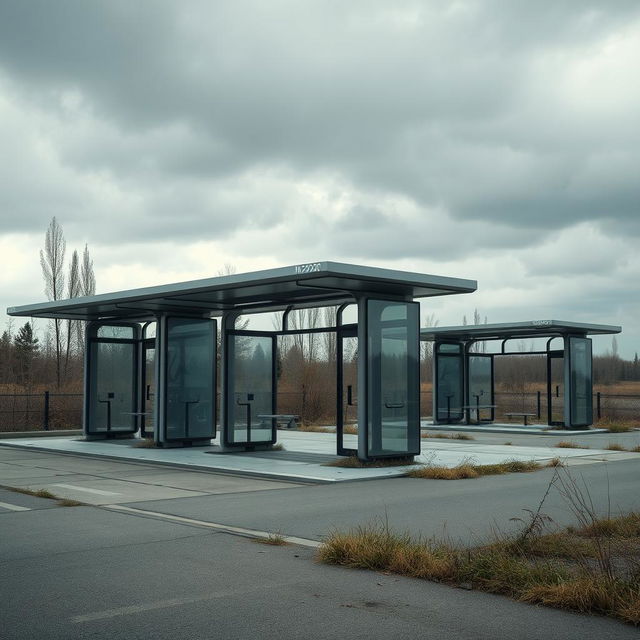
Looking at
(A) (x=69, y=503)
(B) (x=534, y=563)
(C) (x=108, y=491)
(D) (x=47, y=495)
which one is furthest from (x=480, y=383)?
(B) (x=534, y=563)

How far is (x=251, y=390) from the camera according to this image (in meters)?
19.8

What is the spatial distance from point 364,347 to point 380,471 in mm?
2261

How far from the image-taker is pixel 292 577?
6.91m

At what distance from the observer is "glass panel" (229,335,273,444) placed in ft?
64.1

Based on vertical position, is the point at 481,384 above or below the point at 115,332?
below

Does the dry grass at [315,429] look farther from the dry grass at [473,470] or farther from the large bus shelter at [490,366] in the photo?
the dry grass at [473,470]

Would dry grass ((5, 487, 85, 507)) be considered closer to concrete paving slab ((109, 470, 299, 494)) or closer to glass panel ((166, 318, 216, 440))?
concrete paving slab ((109, 470, 299, 494))

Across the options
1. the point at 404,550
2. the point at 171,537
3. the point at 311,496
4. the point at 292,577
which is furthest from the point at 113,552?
the point at 311,496

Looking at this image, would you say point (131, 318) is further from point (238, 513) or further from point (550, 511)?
point (550, 511)

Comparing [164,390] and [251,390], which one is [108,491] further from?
[164,390]

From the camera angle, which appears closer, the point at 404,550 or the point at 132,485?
the point at 404,550

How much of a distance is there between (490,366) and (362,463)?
60.0 ft

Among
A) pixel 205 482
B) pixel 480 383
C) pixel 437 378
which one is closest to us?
pixel 205 482

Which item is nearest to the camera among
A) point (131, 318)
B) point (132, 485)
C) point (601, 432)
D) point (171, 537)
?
point (171, 537)
